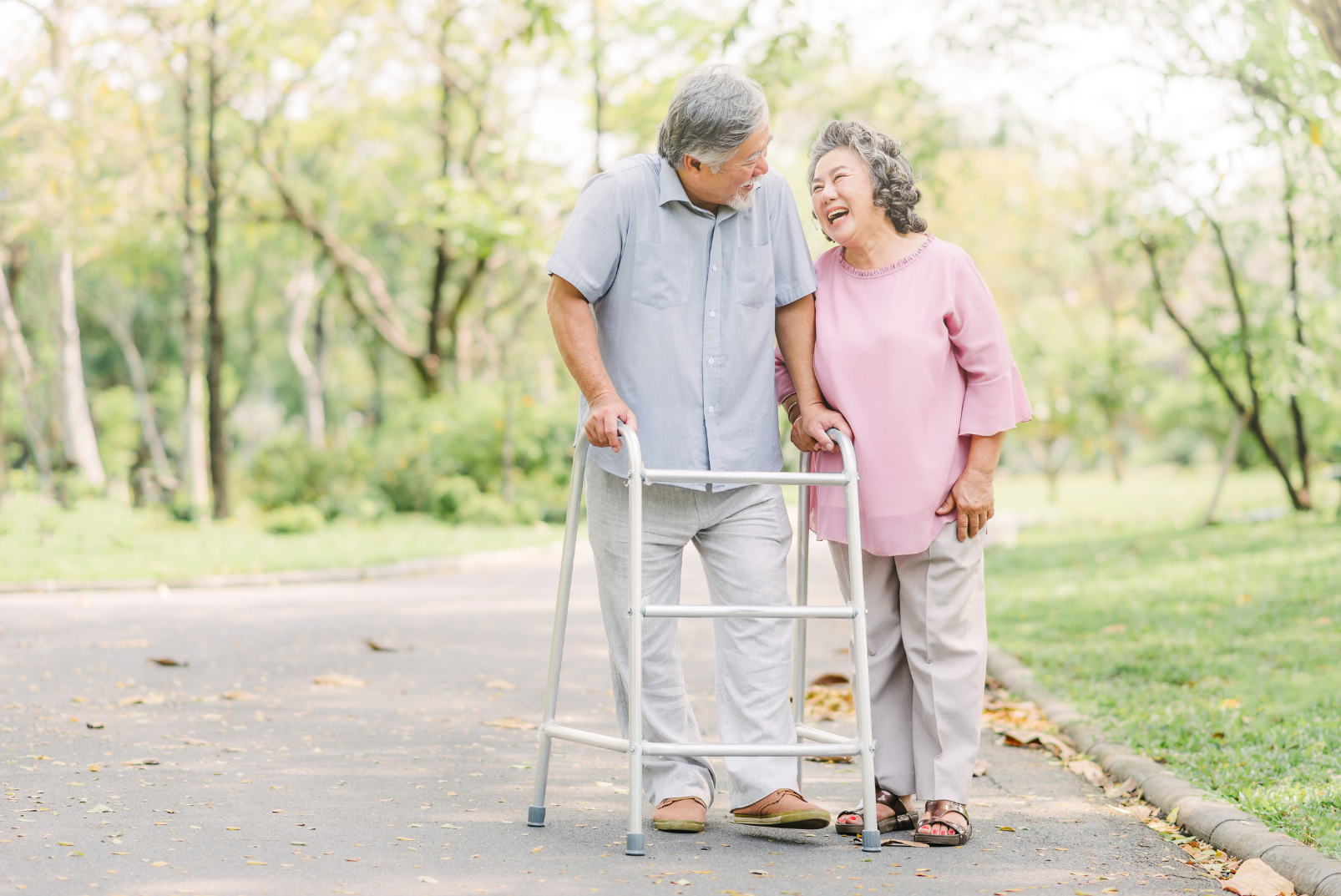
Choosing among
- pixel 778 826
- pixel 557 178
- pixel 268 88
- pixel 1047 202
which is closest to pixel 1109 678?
pixel 778 826

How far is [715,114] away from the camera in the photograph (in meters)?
3.67

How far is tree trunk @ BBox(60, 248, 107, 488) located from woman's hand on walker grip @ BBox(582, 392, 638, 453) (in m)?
Answer: 18.2

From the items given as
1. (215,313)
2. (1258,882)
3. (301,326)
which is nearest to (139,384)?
(301,326)

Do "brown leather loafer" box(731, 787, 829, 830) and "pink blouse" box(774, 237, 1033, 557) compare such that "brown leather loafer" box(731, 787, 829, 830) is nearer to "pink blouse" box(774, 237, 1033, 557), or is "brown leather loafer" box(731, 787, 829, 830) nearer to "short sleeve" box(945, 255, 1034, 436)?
"pink blouse" box(774, 237, 1033, 557)

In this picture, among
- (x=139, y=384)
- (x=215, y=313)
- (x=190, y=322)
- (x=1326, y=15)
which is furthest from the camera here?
(x=139, y=384)

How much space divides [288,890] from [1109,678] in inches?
179

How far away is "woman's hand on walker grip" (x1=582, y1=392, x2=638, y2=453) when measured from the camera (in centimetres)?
366

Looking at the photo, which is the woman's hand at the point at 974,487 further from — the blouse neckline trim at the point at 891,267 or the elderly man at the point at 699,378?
the blouse neckline trim at the point at 891,267

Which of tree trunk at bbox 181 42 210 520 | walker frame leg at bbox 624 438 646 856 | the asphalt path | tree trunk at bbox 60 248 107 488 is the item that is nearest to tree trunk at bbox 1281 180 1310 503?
the asphalt path

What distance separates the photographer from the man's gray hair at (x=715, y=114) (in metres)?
3.67

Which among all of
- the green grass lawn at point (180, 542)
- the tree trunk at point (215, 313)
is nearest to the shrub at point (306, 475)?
the tree trunk at point (215, 313)

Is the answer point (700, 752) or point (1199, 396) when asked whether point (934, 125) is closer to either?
point (700, 752)

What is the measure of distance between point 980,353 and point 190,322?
1710cm

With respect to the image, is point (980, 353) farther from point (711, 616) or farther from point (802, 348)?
point (711, 616)
